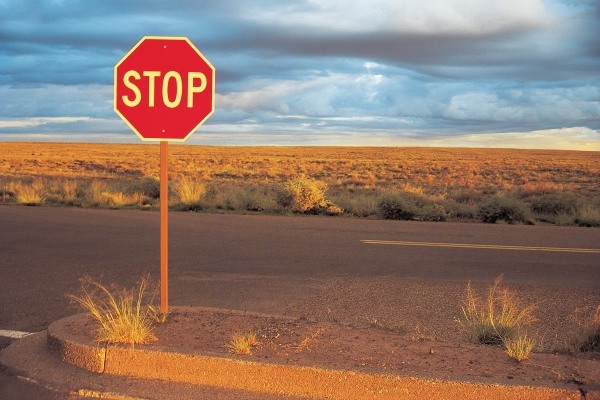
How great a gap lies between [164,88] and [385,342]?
304 cm

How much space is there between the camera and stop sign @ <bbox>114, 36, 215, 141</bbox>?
6816mm

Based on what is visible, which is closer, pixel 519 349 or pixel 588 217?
pixel 519 349

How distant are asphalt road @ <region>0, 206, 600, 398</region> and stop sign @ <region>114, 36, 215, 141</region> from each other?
2.42 metres

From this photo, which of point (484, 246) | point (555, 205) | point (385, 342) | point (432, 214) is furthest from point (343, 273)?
point (555, 205)

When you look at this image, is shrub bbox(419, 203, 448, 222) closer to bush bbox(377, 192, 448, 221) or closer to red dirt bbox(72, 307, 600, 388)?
bush bbox(377, 192, 448, 221)

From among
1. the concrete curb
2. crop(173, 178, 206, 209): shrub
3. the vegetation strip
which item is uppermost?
crop(173, 178, 206, 209): shrub

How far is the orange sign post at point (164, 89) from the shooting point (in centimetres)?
682

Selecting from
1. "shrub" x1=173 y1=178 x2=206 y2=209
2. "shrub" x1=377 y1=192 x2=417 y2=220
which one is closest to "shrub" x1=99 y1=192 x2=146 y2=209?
"shrub" x1=173 y1=178 x2=206 y2=209

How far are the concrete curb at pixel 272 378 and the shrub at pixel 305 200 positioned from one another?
50.1 ft

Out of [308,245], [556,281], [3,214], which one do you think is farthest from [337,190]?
[556,281]

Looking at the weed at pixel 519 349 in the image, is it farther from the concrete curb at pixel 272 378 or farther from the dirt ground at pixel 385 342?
the concrete curb at pixel 272 378

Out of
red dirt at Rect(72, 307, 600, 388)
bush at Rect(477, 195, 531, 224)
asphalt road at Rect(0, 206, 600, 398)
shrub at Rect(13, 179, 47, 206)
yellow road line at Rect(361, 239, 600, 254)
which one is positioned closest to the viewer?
red dirt at Rect(72, 307, 600, 388)

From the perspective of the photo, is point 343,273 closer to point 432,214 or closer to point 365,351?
point 365,351

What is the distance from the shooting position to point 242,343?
581 centimetres
